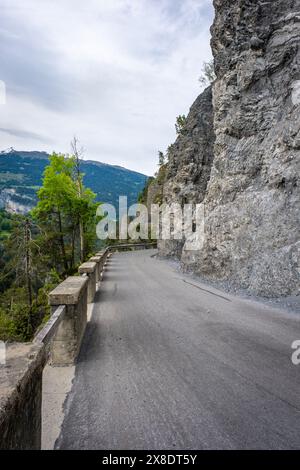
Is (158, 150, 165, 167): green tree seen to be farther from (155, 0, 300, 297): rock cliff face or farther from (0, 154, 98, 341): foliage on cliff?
(155, 0, 300, 297): rock cliff face

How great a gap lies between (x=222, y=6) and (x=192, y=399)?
2091cm

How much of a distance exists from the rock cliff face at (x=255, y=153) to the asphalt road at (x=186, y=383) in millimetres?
3646

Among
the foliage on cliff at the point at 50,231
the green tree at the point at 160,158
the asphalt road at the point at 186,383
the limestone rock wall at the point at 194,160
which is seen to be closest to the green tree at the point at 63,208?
the foliage on cliff at the point at 50,231

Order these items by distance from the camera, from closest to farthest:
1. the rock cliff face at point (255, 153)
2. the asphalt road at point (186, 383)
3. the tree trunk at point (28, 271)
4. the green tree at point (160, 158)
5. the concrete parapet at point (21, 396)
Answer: the concrete parapet at point (21, 396) → the asphalt road at point (186, 383) → the rock cliff face at point (255, 153) → the tree trunk at point (28, 271) → the green tree at point (160, 158)

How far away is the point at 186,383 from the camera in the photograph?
475cm

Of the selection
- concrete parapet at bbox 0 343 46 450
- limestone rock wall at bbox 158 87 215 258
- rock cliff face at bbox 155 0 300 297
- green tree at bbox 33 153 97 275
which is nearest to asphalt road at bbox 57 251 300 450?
concrete parapet at bbox 0 343 46 450

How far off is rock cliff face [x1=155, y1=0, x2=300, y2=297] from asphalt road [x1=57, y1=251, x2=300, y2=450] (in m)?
3.65

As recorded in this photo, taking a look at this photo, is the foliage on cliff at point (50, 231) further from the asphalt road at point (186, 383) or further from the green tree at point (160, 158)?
the green tree at point (160, 158)

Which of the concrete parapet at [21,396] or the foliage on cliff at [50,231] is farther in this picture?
the foliage on cliff at [50,231]

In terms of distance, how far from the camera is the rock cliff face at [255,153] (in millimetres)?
12164

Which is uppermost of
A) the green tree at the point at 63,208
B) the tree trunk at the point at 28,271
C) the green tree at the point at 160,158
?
the green tree at the point at 160,158
